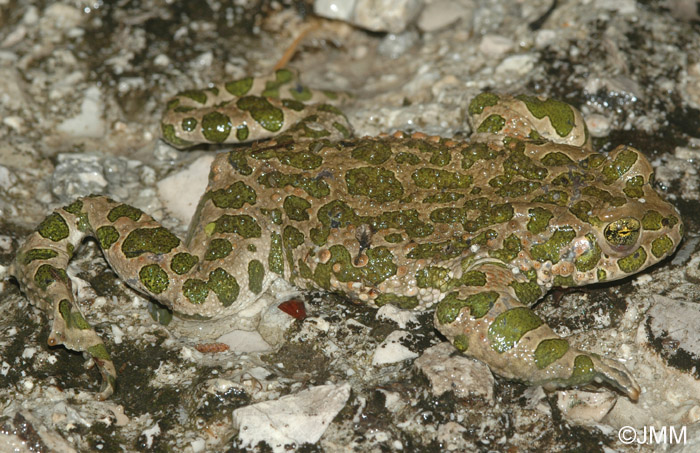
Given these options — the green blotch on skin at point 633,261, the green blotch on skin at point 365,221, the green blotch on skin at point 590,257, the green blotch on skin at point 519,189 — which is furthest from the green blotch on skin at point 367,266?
the green blotch on skin at point 633,261

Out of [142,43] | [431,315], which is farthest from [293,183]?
[142,43]

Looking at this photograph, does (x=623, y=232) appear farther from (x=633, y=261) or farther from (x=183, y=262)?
(x=183, y=262)

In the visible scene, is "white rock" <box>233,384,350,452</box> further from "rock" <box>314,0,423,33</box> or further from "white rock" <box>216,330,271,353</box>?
"rock" <box>314,0,423,33</box>

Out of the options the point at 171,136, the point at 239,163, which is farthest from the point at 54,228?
the point at 239,163

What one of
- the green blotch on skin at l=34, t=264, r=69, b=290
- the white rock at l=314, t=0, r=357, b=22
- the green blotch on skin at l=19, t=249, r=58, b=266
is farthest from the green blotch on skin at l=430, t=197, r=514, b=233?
the white rock at l=314, t=0, r=357, b=22

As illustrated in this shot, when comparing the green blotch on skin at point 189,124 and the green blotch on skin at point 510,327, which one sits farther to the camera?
the green blotch on skin at point 189,124

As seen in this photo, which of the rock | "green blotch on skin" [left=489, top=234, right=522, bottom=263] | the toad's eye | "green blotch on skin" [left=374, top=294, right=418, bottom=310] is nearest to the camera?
the toad's eye

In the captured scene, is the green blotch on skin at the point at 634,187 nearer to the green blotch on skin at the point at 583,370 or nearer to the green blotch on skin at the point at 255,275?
the green blotch on skin at the point at 583,370
